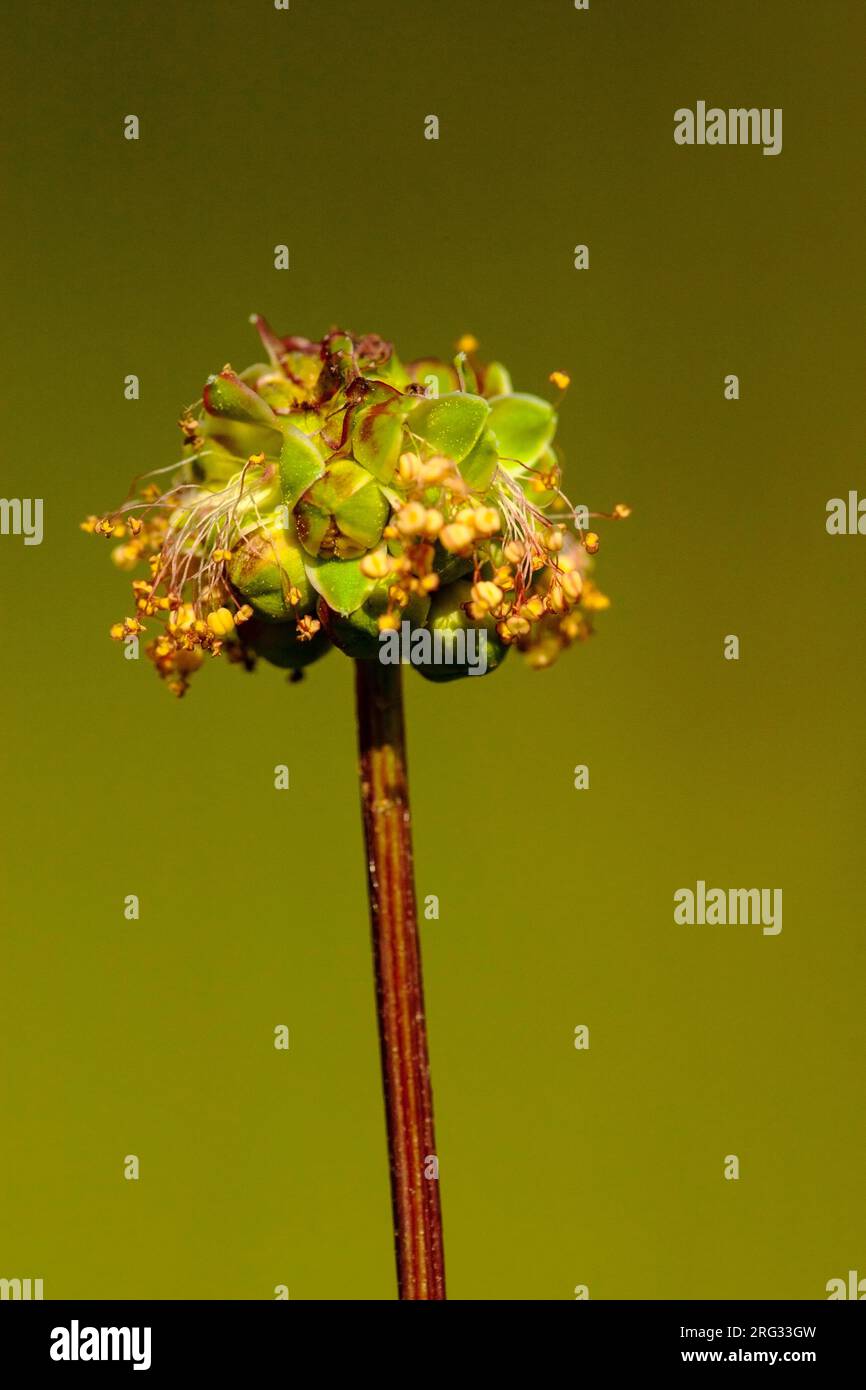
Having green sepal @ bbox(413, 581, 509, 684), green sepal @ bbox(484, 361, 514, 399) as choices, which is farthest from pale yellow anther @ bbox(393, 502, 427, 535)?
green sepal @ bbox(484, 361, 514, 399)

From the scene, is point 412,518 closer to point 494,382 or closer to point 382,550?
point 382,550

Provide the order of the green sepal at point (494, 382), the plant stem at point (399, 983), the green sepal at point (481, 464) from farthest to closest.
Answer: the green sepal at point (494, 382) → the green sepal at point (481, 464) → the plant stem at point (399, 983)

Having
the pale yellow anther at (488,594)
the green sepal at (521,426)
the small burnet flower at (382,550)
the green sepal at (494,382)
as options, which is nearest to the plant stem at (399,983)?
the small burnet flower at (382,550)

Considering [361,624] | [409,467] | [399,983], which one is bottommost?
[399,983]

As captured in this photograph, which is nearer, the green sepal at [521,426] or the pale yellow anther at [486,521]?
the pale yellow anther at [486,521]

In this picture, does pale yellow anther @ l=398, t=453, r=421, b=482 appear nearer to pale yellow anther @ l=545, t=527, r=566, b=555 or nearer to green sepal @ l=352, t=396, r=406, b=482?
green sepal @ l=352, t=396, r=406, b=482

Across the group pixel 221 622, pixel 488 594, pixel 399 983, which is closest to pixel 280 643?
pixel 221 622

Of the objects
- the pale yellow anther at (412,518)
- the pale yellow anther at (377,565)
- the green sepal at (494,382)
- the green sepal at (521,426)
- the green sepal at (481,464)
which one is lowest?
the pale yellow anther at (377,565)

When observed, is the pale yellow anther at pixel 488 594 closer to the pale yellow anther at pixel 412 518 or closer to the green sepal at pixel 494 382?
the pale yellow anther at pixel 412 518

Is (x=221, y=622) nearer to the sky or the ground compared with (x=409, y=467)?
nearer to the ground
